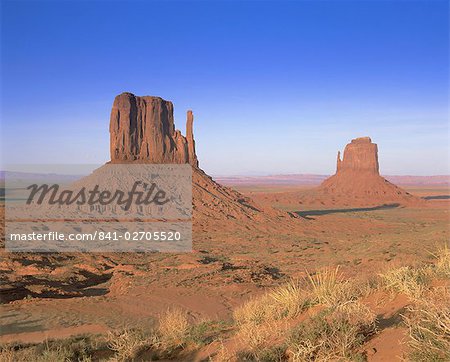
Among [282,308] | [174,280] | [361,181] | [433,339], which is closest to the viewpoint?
[433,339]

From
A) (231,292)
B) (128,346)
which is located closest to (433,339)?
(128,346)

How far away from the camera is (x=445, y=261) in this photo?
8156 millimetres

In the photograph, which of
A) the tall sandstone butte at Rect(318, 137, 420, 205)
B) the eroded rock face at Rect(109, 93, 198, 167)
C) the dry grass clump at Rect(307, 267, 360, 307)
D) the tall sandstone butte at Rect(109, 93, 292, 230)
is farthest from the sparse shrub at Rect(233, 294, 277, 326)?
the tall sandstone butte at Rect(318, 137, 420, 205)

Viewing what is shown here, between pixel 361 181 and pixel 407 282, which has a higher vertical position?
pixel 361 181

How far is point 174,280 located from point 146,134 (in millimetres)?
33096

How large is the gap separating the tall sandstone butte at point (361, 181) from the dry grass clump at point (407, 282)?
68603mm

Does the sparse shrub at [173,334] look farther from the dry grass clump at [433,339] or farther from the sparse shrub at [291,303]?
the dry grass clump at [433,339]

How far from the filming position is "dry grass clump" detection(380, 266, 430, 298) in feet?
20.5

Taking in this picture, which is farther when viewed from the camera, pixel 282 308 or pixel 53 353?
pixel 282 308

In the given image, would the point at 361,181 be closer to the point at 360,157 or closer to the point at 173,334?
the point at 360,157

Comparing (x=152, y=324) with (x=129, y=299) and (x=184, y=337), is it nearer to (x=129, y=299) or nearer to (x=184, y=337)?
(x=129, y=299)

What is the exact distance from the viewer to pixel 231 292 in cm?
1627

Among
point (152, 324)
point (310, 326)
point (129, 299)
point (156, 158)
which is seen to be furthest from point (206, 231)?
point (310, 326)

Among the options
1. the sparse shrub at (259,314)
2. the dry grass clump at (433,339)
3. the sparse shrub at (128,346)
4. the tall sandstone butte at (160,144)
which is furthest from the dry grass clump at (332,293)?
the tall sandstone butte at (160,144)
